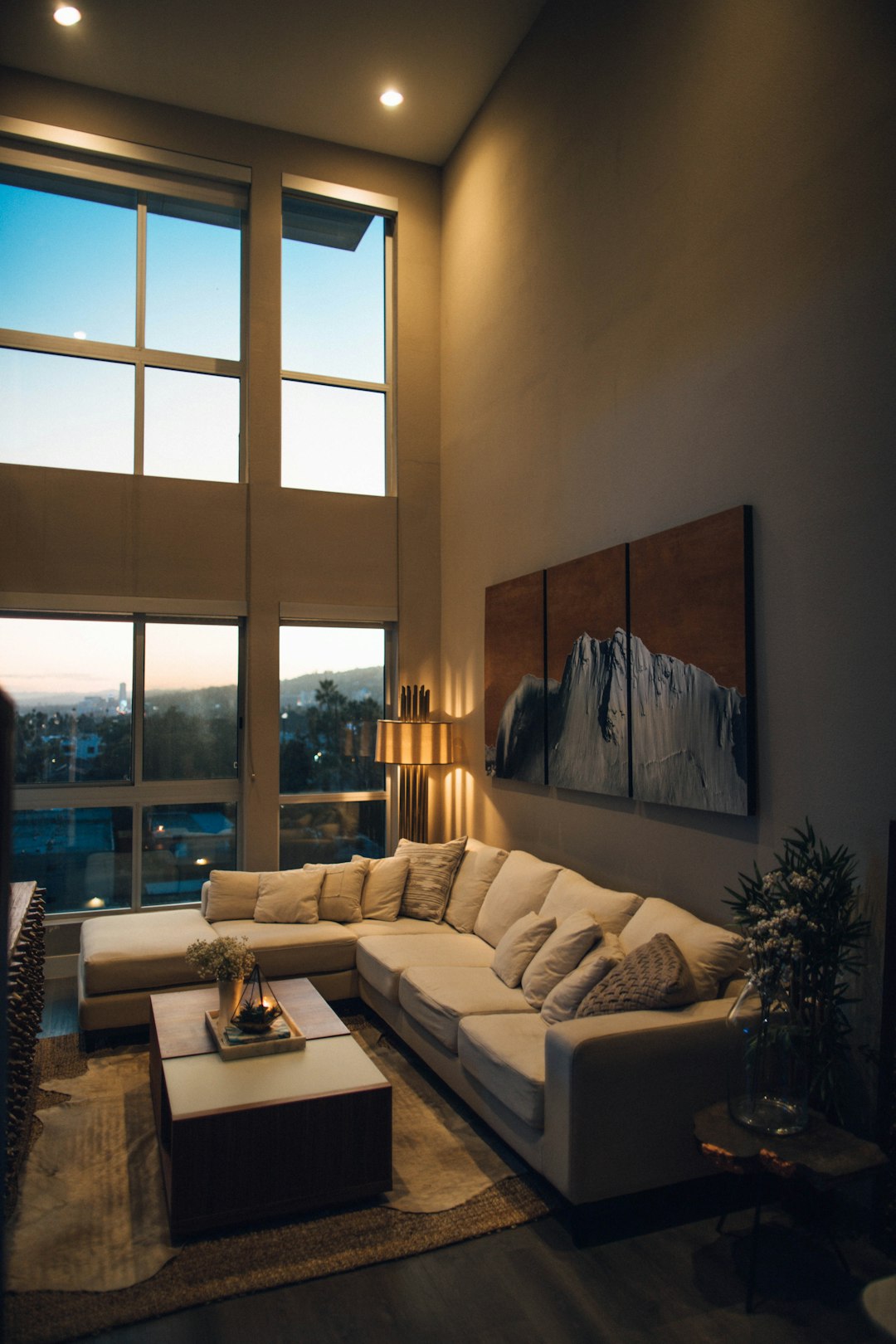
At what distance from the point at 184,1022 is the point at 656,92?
15.7 feet

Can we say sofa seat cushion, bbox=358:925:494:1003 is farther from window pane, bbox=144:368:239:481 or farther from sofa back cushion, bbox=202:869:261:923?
window pane, bbox=144:368:239:481

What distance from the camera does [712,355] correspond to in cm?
404

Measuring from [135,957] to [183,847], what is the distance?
173cm

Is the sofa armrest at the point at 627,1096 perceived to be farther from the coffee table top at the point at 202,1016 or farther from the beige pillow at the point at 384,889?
the beige pillow at the point at 384,889

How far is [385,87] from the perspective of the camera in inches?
252

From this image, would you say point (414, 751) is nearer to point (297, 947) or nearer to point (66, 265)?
point (297, 947)

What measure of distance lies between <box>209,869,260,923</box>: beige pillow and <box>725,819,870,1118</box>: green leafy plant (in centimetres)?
336

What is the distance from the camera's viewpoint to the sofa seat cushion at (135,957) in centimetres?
477

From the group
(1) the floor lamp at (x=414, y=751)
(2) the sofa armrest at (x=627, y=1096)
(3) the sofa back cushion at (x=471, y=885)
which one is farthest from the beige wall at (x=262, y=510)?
(2) the sofa armrest at (x=627, y=1096)

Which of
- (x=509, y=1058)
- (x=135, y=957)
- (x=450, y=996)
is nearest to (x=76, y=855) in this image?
(x=135, y=957)

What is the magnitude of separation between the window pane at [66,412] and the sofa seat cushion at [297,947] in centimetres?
330

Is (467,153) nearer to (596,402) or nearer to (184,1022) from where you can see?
(596,402)

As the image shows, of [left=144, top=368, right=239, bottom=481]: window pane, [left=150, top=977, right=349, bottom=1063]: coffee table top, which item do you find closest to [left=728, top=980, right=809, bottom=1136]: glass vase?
[left=150, top=977, right=349, bottom=1063]: coffee table top

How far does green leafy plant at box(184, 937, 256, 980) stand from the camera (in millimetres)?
3943
